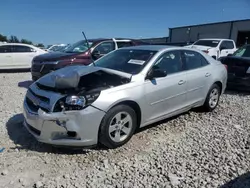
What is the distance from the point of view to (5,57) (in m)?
11.3

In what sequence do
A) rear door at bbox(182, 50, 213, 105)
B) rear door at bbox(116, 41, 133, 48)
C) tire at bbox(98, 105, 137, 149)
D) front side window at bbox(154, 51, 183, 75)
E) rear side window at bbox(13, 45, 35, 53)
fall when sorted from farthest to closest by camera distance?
rear side window at bbox(13, 45, 35, 53), rear door at bbox(116, 41, 133, 48), rear door at bbox(182, 50, 213, 105), front side window at bbox(154, 51, 183, 75), tire at bbox(98, 105, 137, 149)

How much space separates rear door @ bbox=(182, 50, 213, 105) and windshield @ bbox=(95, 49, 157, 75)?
2.89ft

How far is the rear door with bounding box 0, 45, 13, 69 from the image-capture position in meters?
11.3

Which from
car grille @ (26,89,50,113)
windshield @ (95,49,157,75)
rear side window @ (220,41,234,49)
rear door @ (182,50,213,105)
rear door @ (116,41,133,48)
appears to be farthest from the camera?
rear side window @ (220,41,234,49)

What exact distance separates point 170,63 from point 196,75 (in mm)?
684

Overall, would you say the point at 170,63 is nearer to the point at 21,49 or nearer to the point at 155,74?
the point at 155,74

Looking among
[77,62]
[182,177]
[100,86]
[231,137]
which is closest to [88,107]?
[100,86]

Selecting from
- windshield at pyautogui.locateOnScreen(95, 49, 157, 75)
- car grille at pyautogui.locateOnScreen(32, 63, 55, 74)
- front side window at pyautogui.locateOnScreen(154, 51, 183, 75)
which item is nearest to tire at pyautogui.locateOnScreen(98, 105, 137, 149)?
windshield at pyautogui.locateOnScreen(95, 49, 157, 75)

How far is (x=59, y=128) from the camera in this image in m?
3.09

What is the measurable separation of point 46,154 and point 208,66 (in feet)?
12.2

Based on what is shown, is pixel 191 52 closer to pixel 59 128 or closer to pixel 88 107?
pixel 88 107

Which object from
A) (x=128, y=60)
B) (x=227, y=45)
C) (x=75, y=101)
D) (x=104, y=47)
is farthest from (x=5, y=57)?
(x=227, y=45)

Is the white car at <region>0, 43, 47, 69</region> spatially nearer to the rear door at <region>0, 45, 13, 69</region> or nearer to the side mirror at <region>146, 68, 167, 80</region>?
the rear door at <region>0, 45, 13, 69</region>

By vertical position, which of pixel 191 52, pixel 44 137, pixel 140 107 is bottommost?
pixel 44 137
